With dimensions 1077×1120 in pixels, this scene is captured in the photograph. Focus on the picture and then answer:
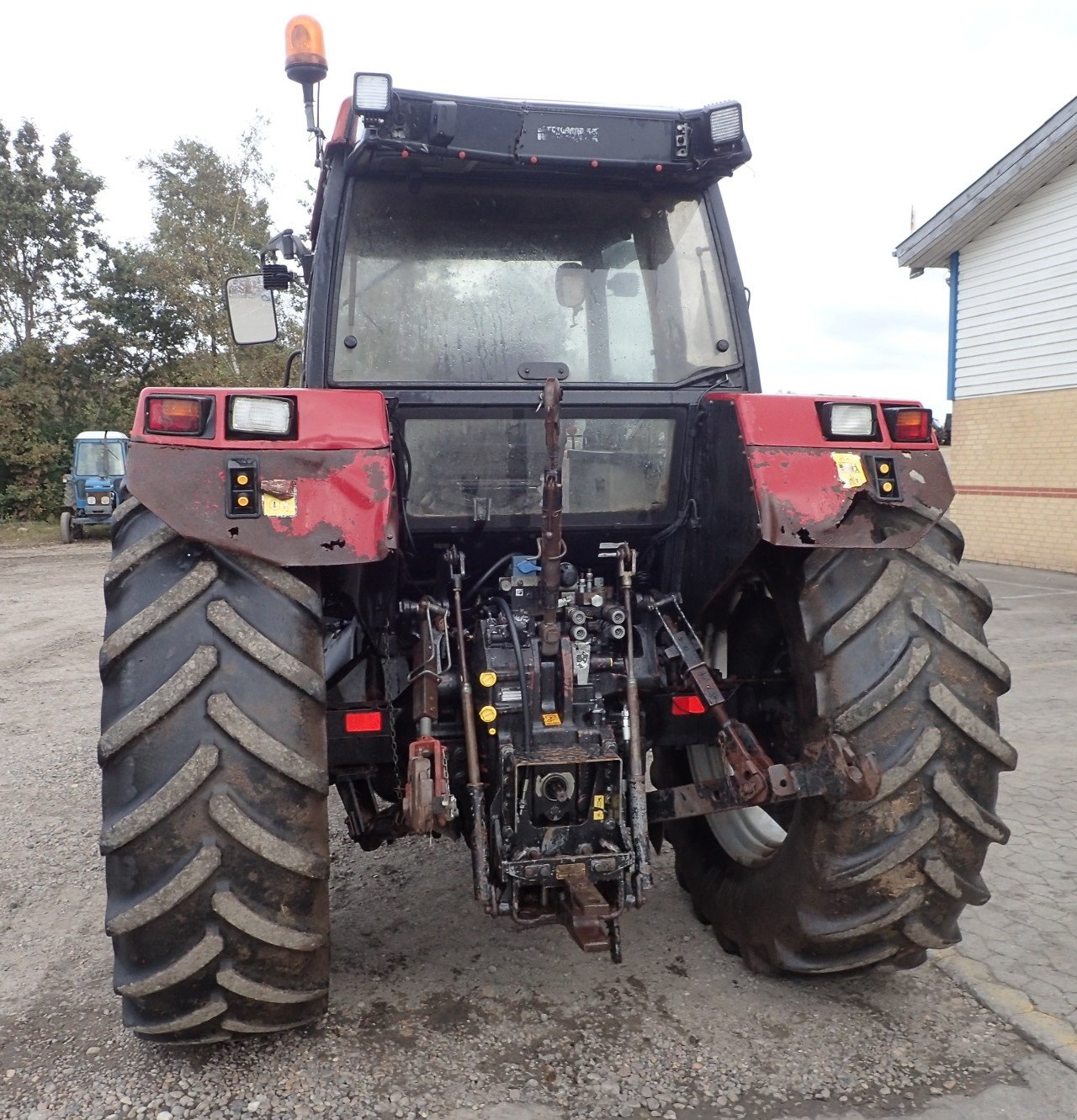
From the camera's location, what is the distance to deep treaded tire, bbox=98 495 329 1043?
7.31 ft

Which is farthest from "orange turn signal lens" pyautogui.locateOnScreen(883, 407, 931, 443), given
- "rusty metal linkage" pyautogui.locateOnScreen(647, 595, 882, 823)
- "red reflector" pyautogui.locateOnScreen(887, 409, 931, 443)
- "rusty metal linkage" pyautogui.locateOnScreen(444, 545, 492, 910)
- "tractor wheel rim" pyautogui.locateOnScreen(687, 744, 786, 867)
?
"rusty metal linkage" pyautogui.locateOnScreen(444, 545, 492, 910)

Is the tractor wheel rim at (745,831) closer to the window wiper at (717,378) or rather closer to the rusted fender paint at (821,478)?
the rusted fender paint at (821,478)

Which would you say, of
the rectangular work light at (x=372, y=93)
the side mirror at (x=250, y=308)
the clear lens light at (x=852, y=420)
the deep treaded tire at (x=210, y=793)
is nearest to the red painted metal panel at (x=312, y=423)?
the deep treaded tire at (x=210, y=793)

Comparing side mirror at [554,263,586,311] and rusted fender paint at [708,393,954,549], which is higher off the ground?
side mirror at [554,263,586,311]

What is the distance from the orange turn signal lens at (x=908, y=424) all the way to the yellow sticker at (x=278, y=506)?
1.66 m

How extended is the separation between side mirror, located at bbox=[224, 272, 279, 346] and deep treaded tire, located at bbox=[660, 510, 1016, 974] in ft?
6.97

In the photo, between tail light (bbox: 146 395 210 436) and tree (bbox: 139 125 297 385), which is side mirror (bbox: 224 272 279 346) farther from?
tree (bbox: 139 125 297 385)

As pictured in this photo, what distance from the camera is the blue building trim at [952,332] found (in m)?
13.4

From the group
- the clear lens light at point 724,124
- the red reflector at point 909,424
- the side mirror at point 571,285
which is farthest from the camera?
the side mirror at point 571,285

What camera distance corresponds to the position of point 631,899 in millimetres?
2527

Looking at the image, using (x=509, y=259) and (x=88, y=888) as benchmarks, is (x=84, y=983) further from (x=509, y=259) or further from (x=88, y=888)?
(x=509, y=259)

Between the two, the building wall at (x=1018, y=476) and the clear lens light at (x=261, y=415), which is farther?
the building wall at (x=1018, y=476)

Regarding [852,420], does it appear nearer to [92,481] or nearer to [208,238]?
[92,481]

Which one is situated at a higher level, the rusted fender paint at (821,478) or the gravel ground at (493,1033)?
the rusted fender paint at (821,478)
